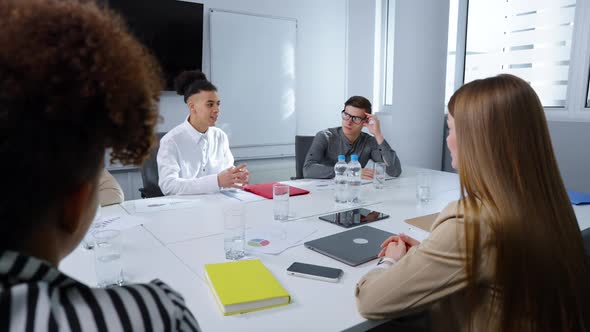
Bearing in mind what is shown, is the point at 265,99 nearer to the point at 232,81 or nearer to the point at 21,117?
the point at 232,81

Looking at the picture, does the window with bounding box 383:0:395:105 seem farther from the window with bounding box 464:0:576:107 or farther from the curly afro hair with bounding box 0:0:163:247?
the curly afro hair with bounding box 0:0:163:247

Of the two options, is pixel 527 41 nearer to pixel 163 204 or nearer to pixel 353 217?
pixel 353 217

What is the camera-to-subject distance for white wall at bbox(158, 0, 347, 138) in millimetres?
4414

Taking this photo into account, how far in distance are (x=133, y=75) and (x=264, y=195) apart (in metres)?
1.80

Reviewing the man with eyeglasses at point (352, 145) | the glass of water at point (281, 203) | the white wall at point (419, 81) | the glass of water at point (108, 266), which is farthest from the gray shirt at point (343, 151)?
the glass of water at point (108, 266)

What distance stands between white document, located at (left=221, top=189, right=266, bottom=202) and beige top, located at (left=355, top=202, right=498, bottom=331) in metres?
1.23

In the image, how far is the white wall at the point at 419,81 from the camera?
3805 mm

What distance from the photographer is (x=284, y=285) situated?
1.18 meters

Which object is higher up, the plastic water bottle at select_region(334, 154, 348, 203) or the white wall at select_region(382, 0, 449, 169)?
the white wall at select_region(382, 0, 449, 169)

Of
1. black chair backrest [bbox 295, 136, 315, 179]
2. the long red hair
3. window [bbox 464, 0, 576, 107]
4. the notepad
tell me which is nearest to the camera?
the long red hair

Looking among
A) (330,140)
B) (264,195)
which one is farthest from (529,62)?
(264,195)

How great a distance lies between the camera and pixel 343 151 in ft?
10.4

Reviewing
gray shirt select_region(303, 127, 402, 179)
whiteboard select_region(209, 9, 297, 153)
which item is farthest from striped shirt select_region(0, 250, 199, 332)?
whiteboard select_region(209, 9, 297, 153)

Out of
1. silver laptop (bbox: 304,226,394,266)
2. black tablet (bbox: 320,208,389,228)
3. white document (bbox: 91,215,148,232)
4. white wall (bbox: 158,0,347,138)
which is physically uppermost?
white wall (bbox: 158,0,347,138)
